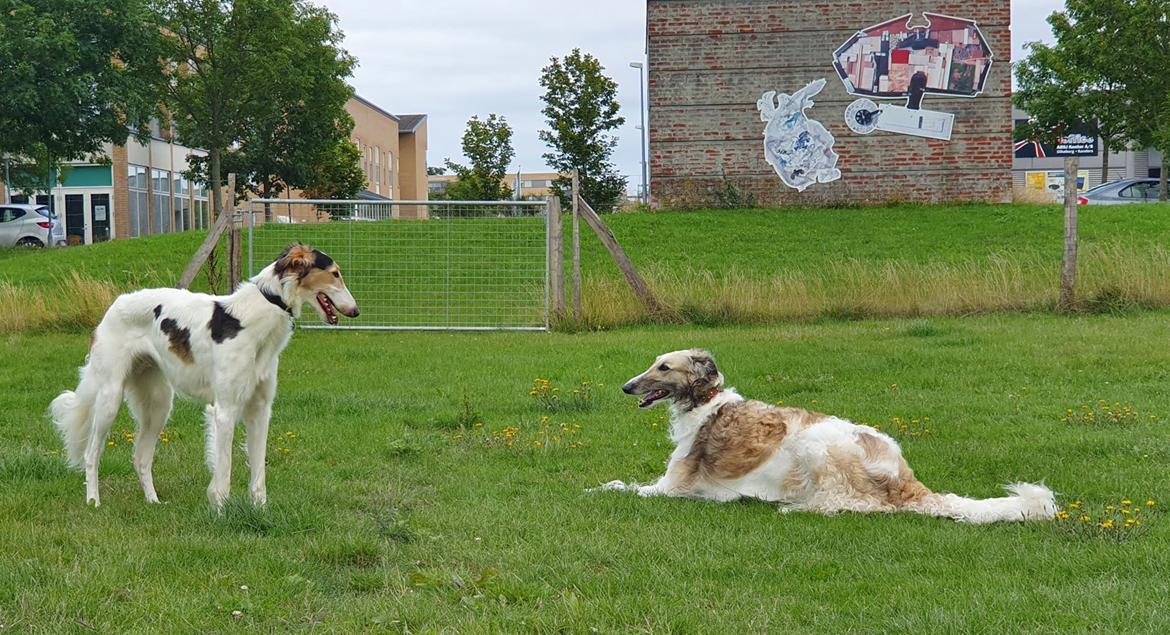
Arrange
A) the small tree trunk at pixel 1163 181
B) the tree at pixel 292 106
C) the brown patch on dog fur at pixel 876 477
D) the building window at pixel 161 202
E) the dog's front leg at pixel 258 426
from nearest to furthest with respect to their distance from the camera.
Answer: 1. the brown patch on dog fur at pixel 876 477
2. the dog's front leg at pixel 258 426
3. the small tree trunk at pixel 1163 181
4. the tree at pixel 292 106
5. the building window at pixel 161 202

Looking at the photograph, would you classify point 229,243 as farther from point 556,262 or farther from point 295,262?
point 295,262

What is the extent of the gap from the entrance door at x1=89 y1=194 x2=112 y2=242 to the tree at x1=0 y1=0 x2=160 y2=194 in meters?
18.8

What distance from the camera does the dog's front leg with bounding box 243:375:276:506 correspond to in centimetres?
634

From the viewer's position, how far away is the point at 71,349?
1319 cm

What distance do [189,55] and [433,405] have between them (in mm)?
32034

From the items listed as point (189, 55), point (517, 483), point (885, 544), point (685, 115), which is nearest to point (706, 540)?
point (885, 544)

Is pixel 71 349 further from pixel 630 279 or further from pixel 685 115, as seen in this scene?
pixel 685 115

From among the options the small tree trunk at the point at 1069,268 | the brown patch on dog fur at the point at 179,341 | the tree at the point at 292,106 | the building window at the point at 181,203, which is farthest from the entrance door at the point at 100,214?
the brown patch on dog fur at the point at 179,341

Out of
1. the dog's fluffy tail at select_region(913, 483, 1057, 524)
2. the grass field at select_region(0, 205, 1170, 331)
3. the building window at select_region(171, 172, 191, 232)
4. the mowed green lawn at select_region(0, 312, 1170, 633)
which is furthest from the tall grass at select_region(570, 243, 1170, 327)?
→ the building window at select_region(171, 172, 191, 232)

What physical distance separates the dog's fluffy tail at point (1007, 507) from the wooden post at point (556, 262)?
399 inches

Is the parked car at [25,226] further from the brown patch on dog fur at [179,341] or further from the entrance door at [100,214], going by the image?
the brown patch on dog fur at [179,341]

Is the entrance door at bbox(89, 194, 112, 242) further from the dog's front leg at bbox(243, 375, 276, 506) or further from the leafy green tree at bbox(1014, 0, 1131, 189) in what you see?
the dog's front leg at bbox(243, 375, 276, 506)

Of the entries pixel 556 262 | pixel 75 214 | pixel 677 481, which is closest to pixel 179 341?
pixel 677 481

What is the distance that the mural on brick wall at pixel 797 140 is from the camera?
27.2 m
